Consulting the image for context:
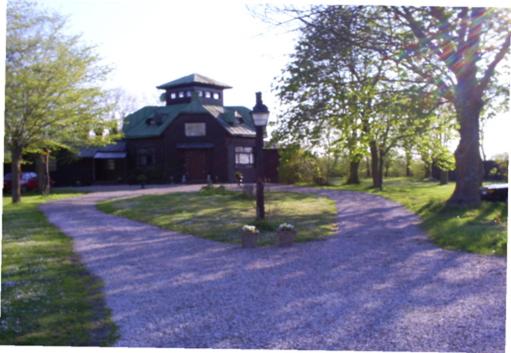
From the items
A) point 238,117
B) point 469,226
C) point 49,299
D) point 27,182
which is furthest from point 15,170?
point 238,117

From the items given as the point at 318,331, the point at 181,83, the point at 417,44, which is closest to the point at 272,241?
the point at 318,331

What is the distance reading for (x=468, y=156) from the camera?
1620 centimetres

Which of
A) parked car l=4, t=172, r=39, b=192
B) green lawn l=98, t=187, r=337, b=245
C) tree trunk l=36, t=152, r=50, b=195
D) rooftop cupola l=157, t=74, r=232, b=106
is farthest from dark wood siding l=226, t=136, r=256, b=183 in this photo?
parked car l=4, t=172, r=39, b=192

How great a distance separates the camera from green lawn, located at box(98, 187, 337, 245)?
12.5 metres

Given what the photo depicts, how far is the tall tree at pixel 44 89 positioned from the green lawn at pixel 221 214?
13.4 feet

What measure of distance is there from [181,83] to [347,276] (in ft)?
107

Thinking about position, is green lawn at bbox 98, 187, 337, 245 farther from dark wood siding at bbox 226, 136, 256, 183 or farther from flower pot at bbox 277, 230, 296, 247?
dark wood siding at bbox 226, 136, 256, 183

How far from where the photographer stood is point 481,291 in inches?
265

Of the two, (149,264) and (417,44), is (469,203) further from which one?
(149,264)

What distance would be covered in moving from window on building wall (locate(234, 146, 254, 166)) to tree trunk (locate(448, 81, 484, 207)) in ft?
73.0

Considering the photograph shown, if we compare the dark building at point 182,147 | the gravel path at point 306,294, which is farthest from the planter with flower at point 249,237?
the dark building at point 182,147

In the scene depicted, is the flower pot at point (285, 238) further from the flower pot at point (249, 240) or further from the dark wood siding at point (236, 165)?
the dark wood siding at point (236, 165)

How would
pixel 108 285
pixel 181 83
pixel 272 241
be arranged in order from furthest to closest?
1. pixel 181 83
2. pixel 272 241
3. pixel 108 285

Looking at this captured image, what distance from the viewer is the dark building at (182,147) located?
36438 mm
